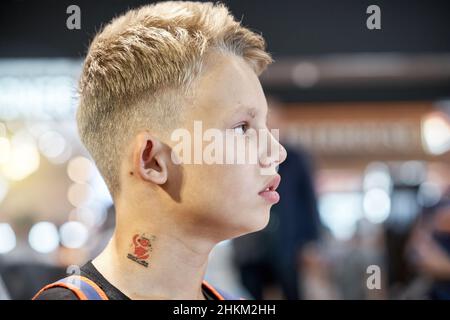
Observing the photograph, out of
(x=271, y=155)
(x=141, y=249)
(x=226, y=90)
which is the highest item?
(x=226, y=90)

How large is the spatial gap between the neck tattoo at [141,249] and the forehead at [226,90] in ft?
0.83

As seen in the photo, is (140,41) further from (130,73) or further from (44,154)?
(44,154)

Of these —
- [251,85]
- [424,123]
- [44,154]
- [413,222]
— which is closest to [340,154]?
[424,123]

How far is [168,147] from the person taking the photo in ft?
3.78

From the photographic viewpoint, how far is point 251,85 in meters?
1.19

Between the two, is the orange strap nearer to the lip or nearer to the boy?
the boy

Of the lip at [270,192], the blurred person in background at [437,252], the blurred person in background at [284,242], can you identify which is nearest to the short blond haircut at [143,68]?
the lip at [270,192]

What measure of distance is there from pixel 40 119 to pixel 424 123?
4710 mm

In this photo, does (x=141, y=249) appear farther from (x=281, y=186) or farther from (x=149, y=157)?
(x=281, y=186)

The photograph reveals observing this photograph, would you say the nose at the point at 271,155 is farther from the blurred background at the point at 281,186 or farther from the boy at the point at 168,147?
the blurred background at the point at 281,186

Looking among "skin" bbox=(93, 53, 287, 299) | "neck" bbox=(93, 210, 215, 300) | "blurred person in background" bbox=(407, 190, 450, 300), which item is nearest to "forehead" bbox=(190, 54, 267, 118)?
"skin" bbox=(93, 53, 287, 299)

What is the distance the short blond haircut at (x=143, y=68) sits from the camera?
1148mm

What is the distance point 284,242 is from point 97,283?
6.39 feet

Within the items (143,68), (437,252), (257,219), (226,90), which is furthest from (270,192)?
(437,252)
